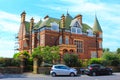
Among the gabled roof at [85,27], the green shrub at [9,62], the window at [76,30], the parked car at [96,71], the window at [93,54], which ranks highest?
the gabled roof at [85,27]

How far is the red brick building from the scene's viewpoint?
6078 centimetres

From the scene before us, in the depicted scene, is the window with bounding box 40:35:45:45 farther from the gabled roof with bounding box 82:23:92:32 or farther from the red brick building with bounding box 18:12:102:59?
the gabled roof with bounding box 82:23:92:32

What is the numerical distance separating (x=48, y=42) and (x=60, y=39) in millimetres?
3666

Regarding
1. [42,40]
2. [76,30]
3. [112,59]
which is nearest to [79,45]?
[76,30]

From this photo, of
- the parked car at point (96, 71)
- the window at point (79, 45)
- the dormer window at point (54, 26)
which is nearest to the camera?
the parked car at point (96, 71)

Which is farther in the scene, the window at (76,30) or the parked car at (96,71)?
the window at (76,30)

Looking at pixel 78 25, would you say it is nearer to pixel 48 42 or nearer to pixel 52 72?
pixel 48 42

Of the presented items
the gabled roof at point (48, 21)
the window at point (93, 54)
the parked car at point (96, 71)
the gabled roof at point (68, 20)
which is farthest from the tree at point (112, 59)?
the window at point (93, 54)

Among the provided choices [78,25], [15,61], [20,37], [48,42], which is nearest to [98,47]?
[78,25]

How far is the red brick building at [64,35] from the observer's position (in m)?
60.8

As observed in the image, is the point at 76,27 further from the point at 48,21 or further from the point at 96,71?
the point at 96,71

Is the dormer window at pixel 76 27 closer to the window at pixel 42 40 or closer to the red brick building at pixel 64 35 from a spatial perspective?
the red brick building at pixel 64 35

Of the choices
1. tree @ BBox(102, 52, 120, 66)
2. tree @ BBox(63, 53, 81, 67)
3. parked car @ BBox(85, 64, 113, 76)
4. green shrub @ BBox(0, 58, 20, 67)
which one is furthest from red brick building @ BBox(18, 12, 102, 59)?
parked car @ BBox(85, 64, 113, 76)

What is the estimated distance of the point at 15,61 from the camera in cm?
4344
